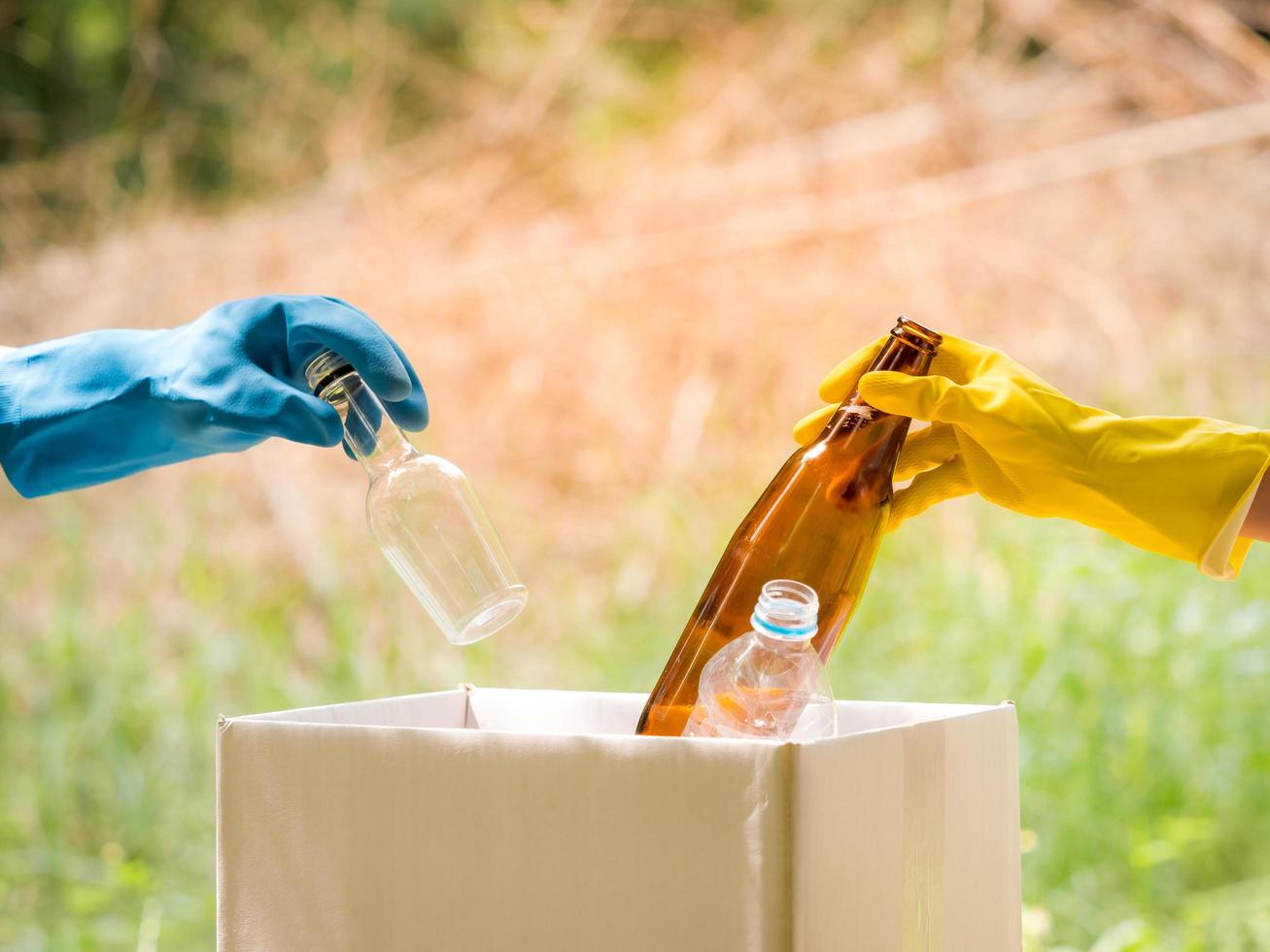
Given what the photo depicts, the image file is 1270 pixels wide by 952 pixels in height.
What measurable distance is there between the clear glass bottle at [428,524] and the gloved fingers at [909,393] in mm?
302

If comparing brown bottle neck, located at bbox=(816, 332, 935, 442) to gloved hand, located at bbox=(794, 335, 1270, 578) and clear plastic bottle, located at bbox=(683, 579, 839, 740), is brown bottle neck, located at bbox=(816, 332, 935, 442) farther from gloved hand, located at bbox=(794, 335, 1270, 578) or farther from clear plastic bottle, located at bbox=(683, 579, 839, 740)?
clear plastic bottle, located at bbox=(683, 579, 839, 740)

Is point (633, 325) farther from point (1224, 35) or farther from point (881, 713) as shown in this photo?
point (881, 713)

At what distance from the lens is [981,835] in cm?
81

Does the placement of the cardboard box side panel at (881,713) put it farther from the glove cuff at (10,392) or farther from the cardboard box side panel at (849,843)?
the glove cuff at (10,392)

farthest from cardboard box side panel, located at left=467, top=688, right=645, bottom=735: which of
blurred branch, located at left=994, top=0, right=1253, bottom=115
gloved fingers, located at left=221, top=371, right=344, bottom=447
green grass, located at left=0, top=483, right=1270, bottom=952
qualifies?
blurred branch, located at left=994, top=0, right=1253, bottom=115

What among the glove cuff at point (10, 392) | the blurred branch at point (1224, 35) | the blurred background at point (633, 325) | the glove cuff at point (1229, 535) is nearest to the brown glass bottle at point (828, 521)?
the glove cuff at point (1229, 535)

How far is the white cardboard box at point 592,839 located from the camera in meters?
0.63

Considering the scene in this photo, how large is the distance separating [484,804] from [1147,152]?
2.82 meters

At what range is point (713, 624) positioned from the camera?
2.97 feet

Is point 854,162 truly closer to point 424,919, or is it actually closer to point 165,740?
point 165,740

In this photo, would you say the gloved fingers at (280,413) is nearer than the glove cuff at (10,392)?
Yes

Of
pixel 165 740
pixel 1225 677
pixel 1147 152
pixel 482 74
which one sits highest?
pixel 482 74

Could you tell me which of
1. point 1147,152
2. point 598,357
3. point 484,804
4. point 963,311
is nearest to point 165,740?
point 598,357

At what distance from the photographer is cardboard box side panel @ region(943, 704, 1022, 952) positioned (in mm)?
774
